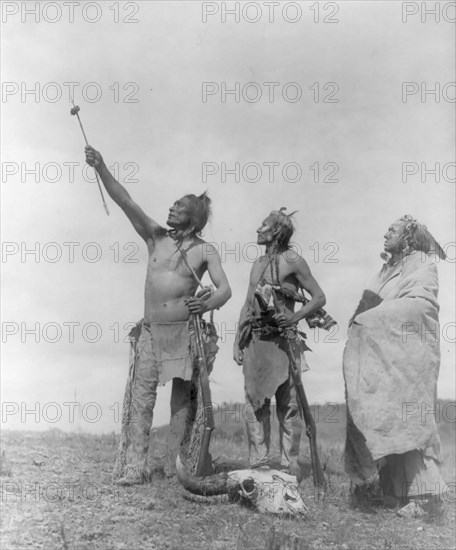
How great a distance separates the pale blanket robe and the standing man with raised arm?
128 centimetres

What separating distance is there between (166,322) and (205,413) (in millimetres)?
937

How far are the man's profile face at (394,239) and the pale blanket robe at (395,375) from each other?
0.32m

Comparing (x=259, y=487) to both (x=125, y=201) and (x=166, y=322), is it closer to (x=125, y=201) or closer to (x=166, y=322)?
(x=166, y=322)

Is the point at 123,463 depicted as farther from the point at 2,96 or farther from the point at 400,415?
the point at 2,96

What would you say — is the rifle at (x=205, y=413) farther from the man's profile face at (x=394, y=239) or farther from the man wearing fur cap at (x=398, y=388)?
the man's profile face at (x=394, y=239)

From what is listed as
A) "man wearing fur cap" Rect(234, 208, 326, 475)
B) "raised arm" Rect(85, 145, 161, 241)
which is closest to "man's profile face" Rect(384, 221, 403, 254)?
"man wearing fur cap" Rect(234, 208, 326, 475)

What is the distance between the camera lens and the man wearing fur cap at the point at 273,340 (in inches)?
278

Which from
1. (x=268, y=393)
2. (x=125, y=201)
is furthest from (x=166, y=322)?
(x=125, y=201)

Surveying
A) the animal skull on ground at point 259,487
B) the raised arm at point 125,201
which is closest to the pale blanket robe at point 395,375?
the animal skull on ground at point 259,487

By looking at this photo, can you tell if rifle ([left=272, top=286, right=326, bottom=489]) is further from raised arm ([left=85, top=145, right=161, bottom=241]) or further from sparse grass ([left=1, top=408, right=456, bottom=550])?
raised arm ([left=85, top=145, right=161, bottom=241])

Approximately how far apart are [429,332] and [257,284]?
5.13 ft

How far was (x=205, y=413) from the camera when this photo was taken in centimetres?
660

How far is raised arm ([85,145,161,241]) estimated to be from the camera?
736 cm

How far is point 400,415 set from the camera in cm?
663
